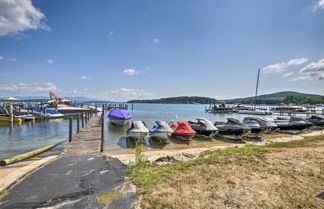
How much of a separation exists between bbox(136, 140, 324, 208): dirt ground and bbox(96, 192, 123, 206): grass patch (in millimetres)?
642

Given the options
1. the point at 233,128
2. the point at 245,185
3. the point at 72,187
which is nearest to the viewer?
the point at 245,185

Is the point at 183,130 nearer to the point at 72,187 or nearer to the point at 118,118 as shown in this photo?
the point at 72,187

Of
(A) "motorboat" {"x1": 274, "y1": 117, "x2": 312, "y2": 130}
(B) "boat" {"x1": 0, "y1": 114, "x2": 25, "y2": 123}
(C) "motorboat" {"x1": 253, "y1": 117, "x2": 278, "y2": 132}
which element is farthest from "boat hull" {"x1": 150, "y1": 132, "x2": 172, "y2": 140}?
(B) "boat" {"x1": 0, "y1": 114, "x2": 25, "y2": 123}

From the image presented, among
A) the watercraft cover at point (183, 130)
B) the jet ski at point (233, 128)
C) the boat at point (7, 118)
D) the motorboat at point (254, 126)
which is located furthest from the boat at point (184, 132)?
the boat at point (7, 118)

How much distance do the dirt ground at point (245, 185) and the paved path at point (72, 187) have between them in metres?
0.89

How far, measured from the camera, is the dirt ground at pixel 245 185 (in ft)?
10.3

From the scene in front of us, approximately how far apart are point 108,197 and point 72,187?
1335mm

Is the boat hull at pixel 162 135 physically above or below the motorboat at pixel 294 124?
below

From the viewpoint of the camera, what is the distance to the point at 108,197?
3600 millimetres

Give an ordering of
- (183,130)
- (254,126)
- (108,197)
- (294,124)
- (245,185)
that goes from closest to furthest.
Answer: (108,197) < (245,185) < (183,130) < (254,126) < (294,124)

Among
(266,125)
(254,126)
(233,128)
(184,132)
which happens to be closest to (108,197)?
(184,132)

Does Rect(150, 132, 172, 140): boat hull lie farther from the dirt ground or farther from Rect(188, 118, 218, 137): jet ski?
the dirt ground

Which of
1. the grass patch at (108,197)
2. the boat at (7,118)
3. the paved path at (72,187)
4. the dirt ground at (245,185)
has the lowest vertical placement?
the boat at (7,118)

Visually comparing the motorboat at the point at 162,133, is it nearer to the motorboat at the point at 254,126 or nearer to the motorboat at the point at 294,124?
the motorboat at the point at 254,126
